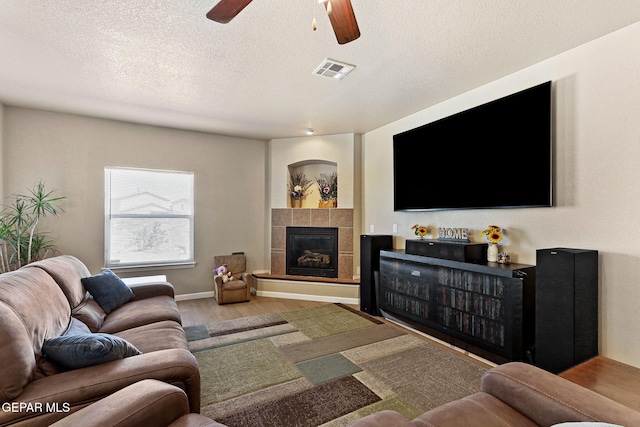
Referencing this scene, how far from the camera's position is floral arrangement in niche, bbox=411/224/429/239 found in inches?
148

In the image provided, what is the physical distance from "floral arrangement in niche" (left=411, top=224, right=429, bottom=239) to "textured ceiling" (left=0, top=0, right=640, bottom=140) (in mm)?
1507

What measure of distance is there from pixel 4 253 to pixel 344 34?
4610mm

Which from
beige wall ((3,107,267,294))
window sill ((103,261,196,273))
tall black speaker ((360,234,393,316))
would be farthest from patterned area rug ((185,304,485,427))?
beige wall ((3,107,267,294))

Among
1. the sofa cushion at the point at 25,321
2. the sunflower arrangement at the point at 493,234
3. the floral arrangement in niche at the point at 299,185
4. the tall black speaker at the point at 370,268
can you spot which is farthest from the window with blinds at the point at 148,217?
the sunflower arrangement at the point at 493,234

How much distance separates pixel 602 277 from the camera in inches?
89.0

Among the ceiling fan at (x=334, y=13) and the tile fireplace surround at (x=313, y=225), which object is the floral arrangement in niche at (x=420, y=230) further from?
the ceiling fan at (x=334, y=13)

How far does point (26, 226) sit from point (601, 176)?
6003mm

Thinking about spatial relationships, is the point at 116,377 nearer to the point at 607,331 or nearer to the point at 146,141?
the point at 607,331

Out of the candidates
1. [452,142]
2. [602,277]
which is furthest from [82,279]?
[602,277]

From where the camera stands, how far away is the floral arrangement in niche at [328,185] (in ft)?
16.8

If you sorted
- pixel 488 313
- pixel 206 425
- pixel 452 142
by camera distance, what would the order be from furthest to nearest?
pixel 452 142 < pixel 488 313 < pixel 206 425

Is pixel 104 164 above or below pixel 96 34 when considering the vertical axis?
below

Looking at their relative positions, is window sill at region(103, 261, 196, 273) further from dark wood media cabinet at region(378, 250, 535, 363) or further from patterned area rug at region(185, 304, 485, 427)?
dark wood media cabinet at region(378, 250, 535, 363)

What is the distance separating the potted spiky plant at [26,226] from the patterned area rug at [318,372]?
2151 millimetres
